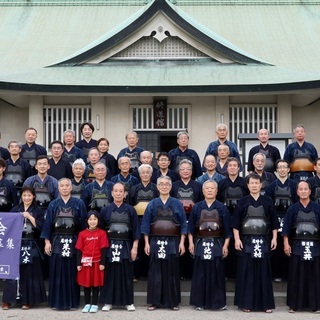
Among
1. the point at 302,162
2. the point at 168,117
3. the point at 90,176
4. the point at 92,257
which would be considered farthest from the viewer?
the point at 168,117

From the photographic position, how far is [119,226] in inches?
320

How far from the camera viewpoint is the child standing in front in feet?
26.2

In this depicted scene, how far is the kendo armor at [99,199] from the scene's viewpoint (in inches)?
342

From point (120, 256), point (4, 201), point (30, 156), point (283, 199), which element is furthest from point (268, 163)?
point (4, 201)

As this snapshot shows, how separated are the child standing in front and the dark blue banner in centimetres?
87

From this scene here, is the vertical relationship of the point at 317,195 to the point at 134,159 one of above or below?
below

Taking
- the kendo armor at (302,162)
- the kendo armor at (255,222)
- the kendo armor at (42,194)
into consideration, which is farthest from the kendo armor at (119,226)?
the kendo armor at (302,162)

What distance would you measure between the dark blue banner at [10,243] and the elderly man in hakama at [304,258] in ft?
12.0

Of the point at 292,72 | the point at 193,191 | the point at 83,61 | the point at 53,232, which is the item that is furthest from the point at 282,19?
the point at 53,232

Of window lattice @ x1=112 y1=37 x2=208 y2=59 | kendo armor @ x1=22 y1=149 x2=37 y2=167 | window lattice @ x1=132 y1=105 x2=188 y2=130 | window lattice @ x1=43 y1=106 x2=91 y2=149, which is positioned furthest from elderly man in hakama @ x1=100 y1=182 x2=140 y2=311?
window lattice @ x1=112 y1=37 x2=208 y2=59

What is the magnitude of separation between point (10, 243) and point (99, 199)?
1393mm

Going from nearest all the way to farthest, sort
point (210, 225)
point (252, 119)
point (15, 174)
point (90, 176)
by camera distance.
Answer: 1. point (210, 225)
2. point (15, 174)
3. point (90, 176)
4. point (252, 119)

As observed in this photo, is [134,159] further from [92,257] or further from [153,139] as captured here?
[153,139]

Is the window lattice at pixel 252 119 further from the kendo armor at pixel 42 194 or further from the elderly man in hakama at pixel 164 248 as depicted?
the kendo armor at pixel 42 194
